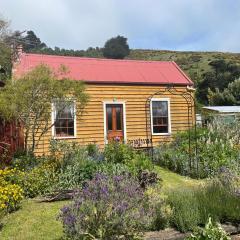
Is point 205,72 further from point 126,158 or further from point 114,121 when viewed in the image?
point 126,158

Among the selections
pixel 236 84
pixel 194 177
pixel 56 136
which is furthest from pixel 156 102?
pixel 236 84

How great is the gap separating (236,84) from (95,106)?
25389mm

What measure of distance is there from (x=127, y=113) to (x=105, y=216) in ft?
44.4

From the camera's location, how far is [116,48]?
67.4m

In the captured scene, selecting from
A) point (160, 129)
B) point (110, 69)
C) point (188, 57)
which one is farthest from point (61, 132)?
point (188, 57)

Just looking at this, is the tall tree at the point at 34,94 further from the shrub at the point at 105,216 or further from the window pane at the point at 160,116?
the window pane at the point at 160,116

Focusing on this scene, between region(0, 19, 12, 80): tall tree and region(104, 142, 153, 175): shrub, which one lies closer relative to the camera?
region(104, 142, 153, 175): shrub

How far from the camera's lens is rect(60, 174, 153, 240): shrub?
20.4 ft

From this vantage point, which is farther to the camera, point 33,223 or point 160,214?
point 33,223

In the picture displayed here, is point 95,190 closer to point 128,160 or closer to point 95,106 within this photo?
point 128,160

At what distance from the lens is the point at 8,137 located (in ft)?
51.1

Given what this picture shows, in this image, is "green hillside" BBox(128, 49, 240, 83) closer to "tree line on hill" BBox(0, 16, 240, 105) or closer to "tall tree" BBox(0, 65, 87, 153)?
"tree line on hill" BBox(0, 16, 240, 105)

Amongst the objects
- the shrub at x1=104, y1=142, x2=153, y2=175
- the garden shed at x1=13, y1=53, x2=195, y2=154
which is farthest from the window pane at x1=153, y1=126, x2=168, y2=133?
the shrub at x1=104, y1=142, x2=153, y2=175

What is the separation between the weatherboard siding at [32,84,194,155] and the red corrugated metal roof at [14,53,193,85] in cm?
35
